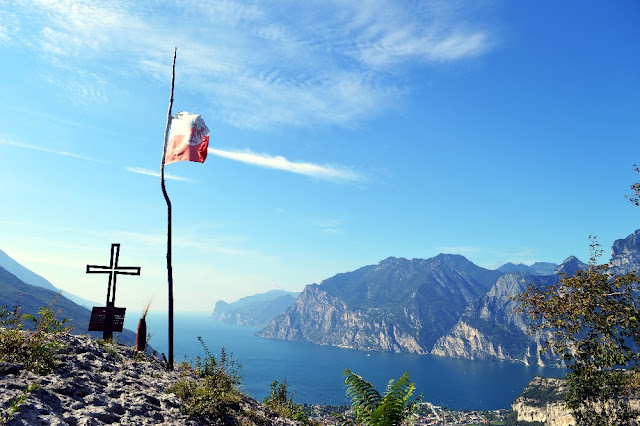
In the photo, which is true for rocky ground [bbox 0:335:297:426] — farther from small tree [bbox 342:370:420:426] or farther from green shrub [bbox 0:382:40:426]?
small tree [bbox 342:370:420:426]

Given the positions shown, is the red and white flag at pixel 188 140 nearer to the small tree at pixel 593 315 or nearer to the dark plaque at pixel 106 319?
the dark plaque at pixel 106 319

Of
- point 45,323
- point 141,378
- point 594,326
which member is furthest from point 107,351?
point 594,326

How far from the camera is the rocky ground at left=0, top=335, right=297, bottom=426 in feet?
22.6

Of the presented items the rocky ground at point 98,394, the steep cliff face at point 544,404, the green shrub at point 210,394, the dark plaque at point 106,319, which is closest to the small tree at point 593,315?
the rocky ground at point 98,394

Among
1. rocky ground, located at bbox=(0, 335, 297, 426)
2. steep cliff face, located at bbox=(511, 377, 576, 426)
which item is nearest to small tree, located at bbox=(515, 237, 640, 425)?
rocky ground, located at bbox=(0, 335, 297, 426)

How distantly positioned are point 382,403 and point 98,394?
6.27 metres

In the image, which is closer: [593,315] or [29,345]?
[29,345]

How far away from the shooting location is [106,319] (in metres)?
14.1

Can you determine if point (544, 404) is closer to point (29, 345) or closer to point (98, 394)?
point (98, 394)

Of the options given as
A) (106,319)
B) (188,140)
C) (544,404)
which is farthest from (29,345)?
(544,404)

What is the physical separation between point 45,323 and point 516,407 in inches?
8840

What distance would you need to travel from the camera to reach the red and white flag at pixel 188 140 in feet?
47.0

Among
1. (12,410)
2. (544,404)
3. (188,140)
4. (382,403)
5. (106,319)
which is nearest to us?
(12,410)

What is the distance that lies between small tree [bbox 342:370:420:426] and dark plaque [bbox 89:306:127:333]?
30.6 feet
